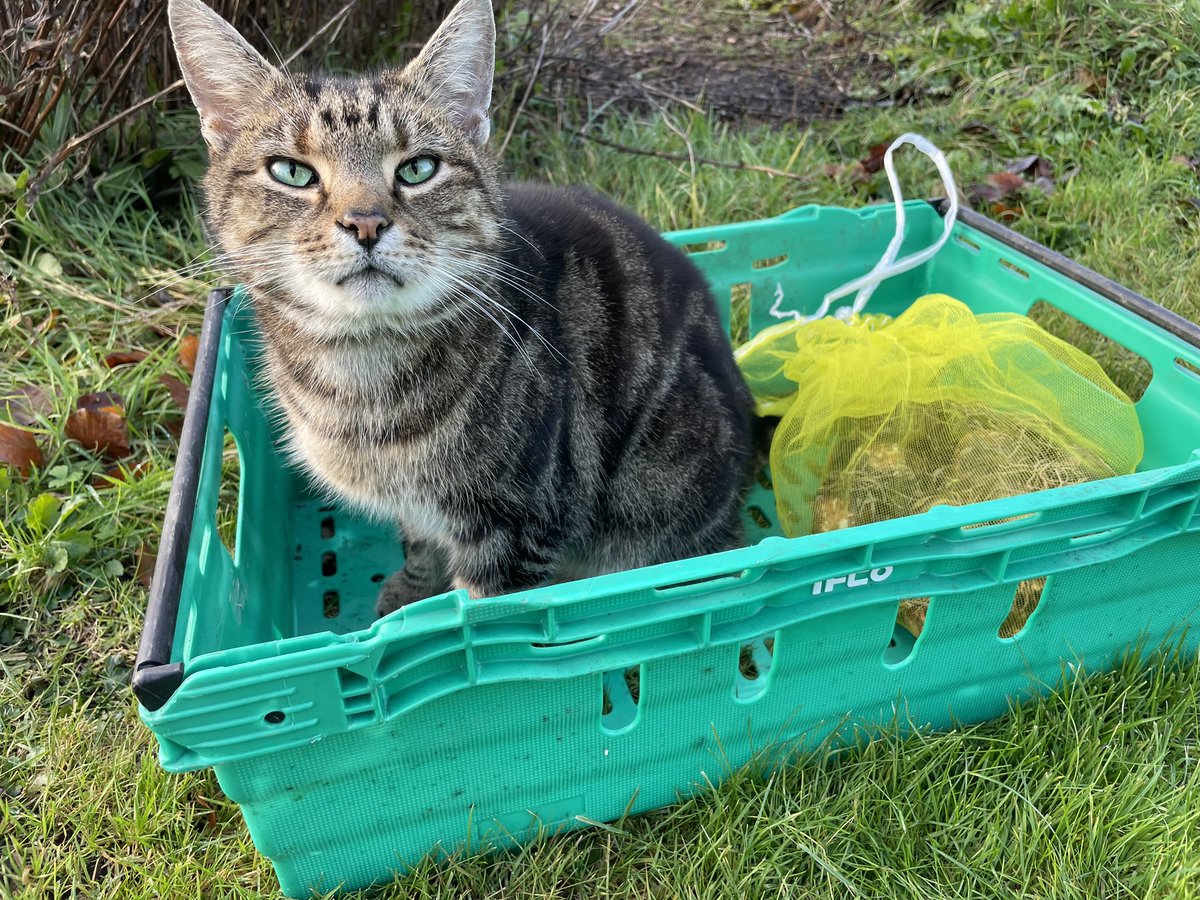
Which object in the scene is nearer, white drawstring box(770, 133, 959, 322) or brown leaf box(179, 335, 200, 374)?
white drawstring box(770, 133, 959, 322)

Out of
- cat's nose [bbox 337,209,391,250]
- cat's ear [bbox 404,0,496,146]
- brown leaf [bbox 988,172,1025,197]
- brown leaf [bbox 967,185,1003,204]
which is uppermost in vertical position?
cat's ear [bbox 404,0,496,146]

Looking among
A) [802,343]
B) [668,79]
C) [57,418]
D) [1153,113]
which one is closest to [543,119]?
[668,79]

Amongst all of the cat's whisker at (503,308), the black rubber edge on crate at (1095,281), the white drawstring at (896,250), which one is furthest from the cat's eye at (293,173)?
the black rubber edge on crate at (1095,281)

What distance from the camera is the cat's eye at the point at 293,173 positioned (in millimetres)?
1511

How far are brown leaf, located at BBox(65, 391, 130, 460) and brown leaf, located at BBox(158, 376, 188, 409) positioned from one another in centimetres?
13

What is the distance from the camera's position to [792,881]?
1431mm

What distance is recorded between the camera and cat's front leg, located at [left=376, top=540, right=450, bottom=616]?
1987mm

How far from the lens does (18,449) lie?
7.12ft

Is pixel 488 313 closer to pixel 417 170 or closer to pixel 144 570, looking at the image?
pixel 417 170

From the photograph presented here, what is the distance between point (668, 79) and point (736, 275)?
201 centimetres

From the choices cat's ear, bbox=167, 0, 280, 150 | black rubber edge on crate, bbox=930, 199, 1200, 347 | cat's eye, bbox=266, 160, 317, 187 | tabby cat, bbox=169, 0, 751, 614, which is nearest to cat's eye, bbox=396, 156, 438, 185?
tabby cat, bbox=169, 0, 751, 614

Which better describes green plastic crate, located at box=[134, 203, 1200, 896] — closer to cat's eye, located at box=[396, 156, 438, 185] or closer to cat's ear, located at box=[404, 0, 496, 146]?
cat's eye, located at box=[396, 156, 438, 185]

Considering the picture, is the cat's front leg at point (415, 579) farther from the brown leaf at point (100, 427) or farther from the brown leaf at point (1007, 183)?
the brown leaf at point (1007, 183)

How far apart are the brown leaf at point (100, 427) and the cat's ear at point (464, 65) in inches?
48.6
